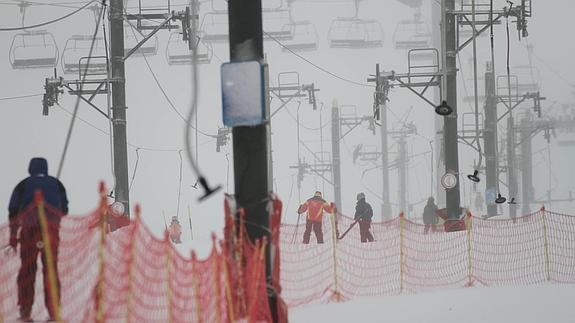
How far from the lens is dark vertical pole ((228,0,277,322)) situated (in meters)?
8.12

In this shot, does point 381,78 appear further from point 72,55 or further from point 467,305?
point 72,55

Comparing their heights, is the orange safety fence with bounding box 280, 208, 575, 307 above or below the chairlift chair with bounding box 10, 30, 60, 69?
below

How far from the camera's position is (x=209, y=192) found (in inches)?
243

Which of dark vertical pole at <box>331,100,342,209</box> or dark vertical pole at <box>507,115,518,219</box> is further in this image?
dark vertical pole at <box>331,100,342,209</box>

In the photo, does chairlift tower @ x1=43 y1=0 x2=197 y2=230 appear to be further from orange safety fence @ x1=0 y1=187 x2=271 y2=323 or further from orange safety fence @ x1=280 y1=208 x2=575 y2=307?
orange safety fence @ x1=0 y1=187 x2=271 y2=323

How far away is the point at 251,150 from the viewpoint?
8.16 metres

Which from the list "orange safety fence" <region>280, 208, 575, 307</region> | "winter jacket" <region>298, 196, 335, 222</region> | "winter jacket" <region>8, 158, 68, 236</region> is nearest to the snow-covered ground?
"orange safety fence" <region>280, 208, 575, 307</region>

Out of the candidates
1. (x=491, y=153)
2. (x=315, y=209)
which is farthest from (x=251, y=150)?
(x=491, y=153)

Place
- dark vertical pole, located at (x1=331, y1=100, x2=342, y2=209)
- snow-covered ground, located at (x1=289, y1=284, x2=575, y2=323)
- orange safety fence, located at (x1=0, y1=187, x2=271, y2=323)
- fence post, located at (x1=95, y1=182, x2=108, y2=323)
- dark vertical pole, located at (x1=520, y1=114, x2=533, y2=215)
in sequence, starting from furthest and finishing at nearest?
dark vertical pole, located at (x1=520, y1=114, x2=533, y2=215) < dark vertical pole, located at (x1=331, y1=100, x2=342, y2=209) < snow-covered ground, located at (x1=289, y1=284, x2=575, y2=323) < orange safety fence, located at (x1=0, y1=187, x2=271, y2=323) < fence post, located at (x1=95, y1=182, x2=108, y2=323)

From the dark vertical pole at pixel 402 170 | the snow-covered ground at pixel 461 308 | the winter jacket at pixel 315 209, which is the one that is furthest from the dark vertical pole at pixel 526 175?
the snow-covered ground at pixel 461 308

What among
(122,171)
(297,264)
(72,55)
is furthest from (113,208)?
(72,55)

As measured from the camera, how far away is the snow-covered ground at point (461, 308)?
10.4 m

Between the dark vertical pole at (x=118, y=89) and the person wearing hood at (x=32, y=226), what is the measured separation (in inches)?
555

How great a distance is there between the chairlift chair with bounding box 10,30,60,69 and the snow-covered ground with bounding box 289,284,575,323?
183 feet
